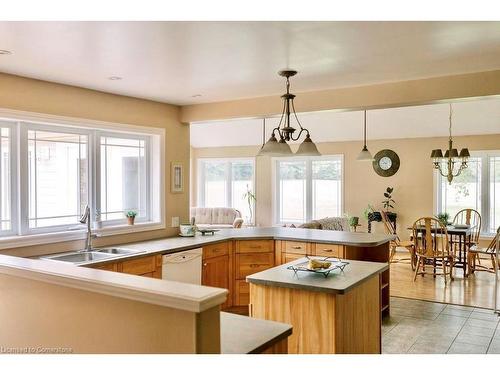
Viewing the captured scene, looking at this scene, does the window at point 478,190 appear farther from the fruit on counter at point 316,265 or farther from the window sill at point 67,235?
the fruit on counter at point 316,265

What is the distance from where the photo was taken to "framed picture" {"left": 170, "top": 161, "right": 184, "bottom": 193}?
518 cm

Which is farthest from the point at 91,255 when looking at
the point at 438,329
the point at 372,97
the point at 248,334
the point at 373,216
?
the point at 373,216

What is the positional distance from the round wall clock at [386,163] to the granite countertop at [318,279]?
6.07m

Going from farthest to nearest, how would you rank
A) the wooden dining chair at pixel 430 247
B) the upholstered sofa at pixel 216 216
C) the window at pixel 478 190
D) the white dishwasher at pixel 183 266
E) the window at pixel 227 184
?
the window at pixel 227 184 → the upholstered sofa at pixel 216 216 → the window at pixel 478 190 → the wooden dining chair at pixel 430 247 → the white dishwasher at pixel 183 266

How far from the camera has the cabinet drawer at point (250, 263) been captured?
4875mm

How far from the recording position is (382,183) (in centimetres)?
905

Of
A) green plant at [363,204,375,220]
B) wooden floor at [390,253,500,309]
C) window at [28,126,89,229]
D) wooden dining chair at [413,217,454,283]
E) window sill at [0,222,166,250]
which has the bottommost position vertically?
wooden floor at [390,253,500,309]

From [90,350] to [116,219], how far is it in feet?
9.16

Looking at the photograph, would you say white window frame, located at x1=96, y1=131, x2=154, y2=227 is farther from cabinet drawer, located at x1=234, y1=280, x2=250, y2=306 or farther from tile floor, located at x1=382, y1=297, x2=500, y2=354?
tile floor, located at x1=382, y1=297, x2=500, y2=354

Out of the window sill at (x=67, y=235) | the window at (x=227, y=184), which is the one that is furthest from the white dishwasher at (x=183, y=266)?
the window at (x=227, y=184)

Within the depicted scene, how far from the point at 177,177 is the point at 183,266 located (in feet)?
4.30

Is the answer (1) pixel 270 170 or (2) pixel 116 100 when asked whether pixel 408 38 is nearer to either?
(2) pixel 116 100

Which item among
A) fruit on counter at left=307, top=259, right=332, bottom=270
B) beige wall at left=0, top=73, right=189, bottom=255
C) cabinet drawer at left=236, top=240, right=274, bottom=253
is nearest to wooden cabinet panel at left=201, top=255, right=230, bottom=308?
cabinet drawer at left=236, top=240, right=274, bottom=253

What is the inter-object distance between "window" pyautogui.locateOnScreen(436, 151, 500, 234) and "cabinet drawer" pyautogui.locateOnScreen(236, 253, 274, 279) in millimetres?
5027
